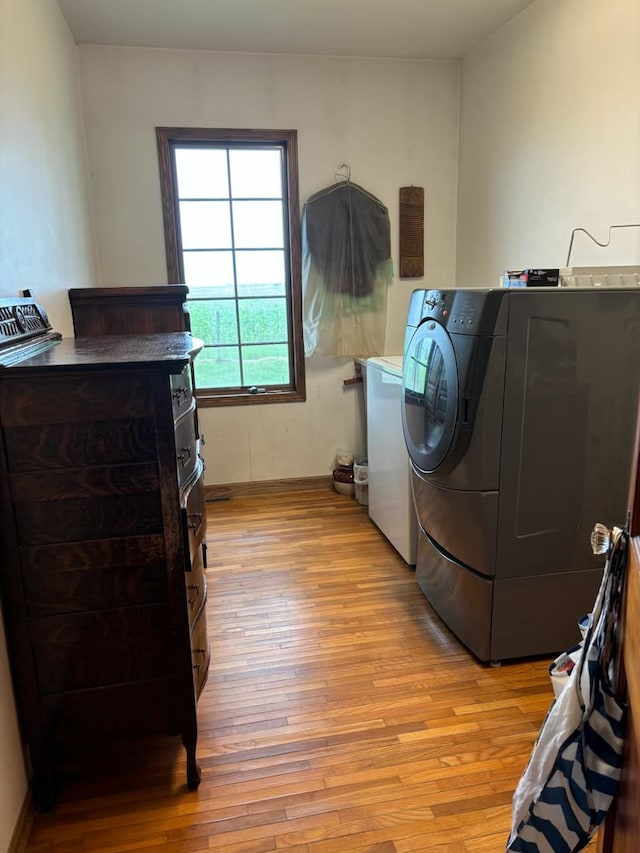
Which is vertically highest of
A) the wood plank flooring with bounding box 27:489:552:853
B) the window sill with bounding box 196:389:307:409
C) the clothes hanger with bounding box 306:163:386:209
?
the clothes hanger with bounding box 306:163:386:209

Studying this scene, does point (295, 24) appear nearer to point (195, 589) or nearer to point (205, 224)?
point (205, 224)

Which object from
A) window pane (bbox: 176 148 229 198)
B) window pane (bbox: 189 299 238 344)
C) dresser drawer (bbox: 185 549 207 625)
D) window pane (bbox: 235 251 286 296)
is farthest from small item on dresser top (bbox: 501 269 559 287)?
window pane (bbox: 176 148 229 198)

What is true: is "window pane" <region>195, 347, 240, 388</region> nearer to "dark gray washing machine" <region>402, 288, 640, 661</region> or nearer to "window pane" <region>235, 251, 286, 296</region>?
"window pane" <region>235, 251, 286, 296</region>

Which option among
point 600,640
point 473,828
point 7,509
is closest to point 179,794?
point 473,828

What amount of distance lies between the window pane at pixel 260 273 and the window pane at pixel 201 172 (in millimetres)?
386

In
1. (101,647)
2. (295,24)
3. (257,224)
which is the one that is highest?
(295,24)

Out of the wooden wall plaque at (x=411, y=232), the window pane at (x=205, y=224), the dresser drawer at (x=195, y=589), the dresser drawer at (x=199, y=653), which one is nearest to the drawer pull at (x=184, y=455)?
the dresser drawer at (x=195, y=589)

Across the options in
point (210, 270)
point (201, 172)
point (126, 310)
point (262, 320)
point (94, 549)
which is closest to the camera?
point (94, 549)

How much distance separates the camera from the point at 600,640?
0.86 m

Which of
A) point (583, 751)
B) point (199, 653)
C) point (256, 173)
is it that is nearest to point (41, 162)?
point (256, 173)

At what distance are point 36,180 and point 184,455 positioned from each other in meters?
1.25

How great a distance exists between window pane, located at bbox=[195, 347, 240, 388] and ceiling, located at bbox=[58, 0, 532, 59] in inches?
63.8

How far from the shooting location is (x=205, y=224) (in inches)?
130

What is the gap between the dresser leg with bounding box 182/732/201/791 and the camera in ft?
4.74
